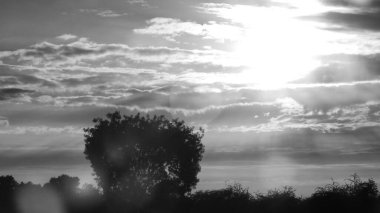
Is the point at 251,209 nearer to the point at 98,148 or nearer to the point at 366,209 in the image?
the point at 366,209


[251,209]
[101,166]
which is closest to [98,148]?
[101,166]

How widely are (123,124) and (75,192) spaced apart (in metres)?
43.4

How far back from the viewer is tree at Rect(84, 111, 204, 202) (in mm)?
121688

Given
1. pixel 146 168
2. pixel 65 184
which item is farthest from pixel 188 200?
pixel 65 184

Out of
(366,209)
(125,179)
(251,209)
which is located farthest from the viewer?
(125,179)

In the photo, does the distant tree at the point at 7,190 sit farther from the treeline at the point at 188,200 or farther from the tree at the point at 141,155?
the tree at the point at 141,155

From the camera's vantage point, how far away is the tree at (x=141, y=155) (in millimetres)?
121688

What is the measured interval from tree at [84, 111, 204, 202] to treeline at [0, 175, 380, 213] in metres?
3.34

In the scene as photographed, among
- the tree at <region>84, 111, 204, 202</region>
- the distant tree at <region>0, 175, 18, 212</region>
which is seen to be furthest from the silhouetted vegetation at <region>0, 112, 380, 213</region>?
the distant tree at <region>0, 175, 18, 212</region>

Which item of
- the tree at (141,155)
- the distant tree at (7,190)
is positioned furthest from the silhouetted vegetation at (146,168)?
the distant tree at (7,190)

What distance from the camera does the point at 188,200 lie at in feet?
380

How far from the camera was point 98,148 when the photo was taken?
124688mm

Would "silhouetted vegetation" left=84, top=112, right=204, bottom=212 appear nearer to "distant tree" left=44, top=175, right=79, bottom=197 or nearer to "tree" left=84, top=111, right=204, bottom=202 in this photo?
"tree" left=84, top=111, right=204, bottom=202

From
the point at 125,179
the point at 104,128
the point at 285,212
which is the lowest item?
the point at 285,212
